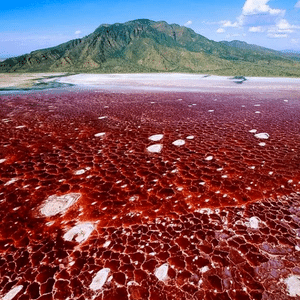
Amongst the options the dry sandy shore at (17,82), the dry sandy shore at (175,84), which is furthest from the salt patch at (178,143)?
the dry sandy shore at (17,82)

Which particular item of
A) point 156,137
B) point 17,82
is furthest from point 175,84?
point 156,137

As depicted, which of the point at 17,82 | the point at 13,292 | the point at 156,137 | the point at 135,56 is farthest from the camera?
the point at 135,56

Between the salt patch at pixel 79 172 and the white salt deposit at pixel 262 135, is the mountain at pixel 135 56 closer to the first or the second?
the white salt deposit at pixel 262 135

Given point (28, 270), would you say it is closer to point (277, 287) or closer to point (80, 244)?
point (80, 244)

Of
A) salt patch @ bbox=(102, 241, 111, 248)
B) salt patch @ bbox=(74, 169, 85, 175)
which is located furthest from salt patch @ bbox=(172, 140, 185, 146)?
salt patch @ bbox=(102, 241, 111, 248)

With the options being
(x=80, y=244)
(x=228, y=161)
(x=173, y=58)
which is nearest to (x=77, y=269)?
(x=80, y=244)

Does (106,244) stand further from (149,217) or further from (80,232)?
(149,217)
